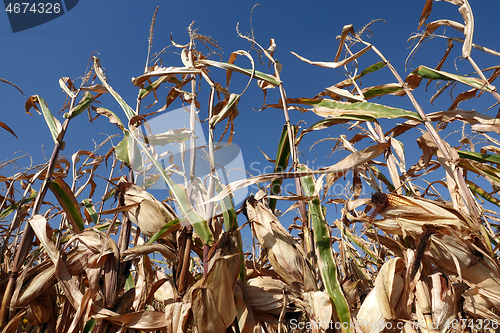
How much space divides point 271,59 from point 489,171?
2.82ft

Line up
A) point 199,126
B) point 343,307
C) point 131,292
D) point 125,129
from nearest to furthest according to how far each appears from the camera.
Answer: point 343,307, point 131,292, point 125,129, point 199,126

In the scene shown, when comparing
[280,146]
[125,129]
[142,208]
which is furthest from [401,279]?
[125,129]

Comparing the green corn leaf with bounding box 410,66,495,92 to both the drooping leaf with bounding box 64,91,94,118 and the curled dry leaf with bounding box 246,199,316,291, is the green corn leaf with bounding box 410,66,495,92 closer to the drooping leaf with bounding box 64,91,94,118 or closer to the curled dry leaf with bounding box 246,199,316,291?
the curled dry leaf with bounding box 246,199,316,291

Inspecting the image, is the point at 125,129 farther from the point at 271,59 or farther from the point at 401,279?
the point at 401,279

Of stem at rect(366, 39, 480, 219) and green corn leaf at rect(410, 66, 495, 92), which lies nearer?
stem at rect(366, 39, 480, 219)

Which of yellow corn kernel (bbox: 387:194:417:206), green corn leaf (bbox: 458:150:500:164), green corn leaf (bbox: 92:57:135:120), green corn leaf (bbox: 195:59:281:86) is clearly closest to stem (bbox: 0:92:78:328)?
green corn leaf (bbox: 92:57:135:120)

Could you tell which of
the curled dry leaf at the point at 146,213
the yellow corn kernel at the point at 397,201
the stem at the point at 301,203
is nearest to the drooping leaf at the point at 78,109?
the curled dry leaf at the point at 146,213

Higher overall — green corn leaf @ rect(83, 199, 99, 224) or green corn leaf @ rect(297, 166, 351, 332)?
green corn leaf @ rect(83, 199, 99, 224)

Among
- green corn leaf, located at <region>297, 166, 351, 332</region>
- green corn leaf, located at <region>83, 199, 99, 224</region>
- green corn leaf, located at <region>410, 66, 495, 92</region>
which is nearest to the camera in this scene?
green corn leaf, located at <region>297, 166, 351, 332</region>

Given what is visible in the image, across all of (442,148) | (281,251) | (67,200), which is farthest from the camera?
(67,200)

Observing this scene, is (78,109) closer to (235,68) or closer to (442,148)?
(235,68)

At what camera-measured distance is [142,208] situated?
0.78m

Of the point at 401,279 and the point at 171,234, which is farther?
the point at 171,234

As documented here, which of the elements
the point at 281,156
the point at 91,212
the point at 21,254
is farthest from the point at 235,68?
the point at 91,212
